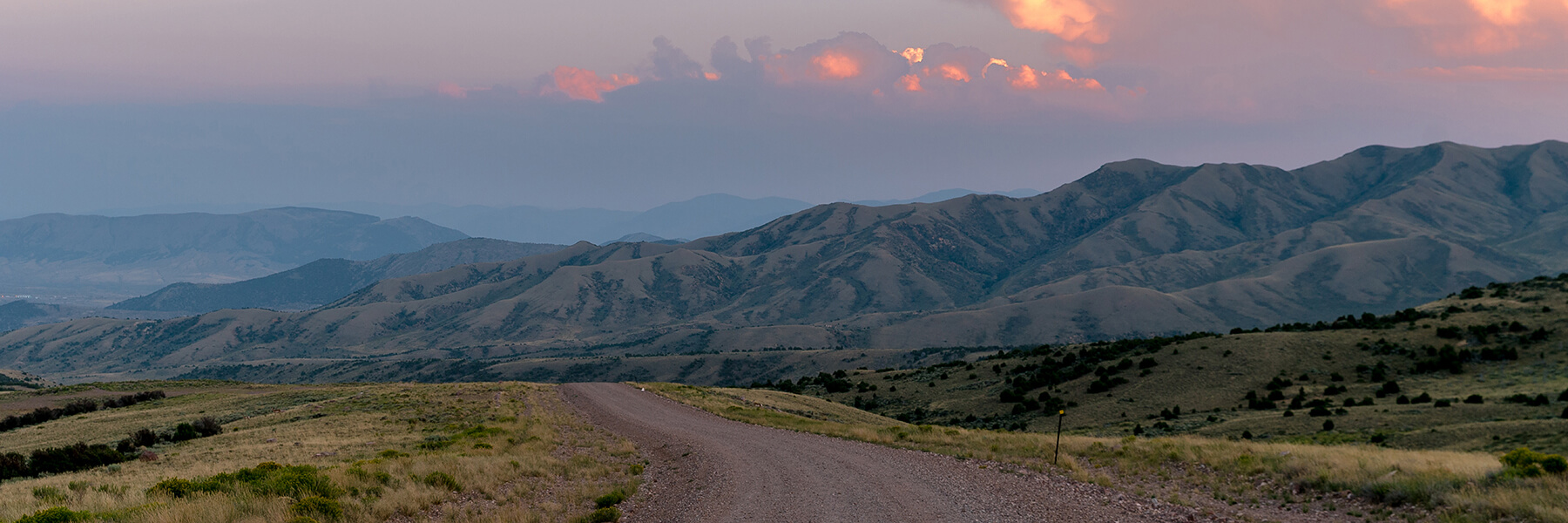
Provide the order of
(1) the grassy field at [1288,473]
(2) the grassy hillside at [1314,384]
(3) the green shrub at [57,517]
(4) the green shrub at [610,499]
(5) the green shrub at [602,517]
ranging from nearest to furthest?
(3) the green shrub at [57,517]
(1) the grassy field at [1288,473]
(5) the green shrub at [602,517]
(4) the green shrub at [610,499]
(2) the grassy hillside at [1314,384]

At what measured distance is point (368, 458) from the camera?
910 inches

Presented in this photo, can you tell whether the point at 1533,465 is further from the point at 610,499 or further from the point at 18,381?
the point at 18,381

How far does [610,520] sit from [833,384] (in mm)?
60778

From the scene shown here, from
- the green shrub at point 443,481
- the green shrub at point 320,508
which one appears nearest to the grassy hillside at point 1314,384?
the green shrub at point 443,481

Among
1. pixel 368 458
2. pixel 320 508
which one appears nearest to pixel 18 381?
pixel 368 458

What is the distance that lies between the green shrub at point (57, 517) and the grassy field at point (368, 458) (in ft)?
0.95

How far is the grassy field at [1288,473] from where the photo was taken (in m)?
12.9

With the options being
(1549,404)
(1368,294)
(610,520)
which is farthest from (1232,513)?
(1368,294)

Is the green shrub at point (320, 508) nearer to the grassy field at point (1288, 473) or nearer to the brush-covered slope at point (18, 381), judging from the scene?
the grassy field at point (1288, 473)

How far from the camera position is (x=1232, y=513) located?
14969 mm

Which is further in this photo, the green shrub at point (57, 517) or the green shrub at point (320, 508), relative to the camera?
the green shrub at point (320, 508)

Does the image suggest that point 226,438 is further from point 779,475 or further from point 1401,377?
point 1401,377

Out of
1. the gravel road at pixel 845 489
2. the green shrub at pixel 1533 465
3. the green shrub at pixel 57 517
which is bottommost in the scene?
the gravel road at pixel 845 489

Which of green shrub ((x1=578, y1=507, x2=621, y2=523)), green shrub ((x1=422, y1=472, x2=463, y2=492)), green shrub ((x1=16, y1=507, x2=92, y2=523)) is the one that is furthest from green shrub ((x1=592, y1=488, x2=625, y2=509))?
green shrub ((x1=16, y1=507, x2=92, y2=523))
